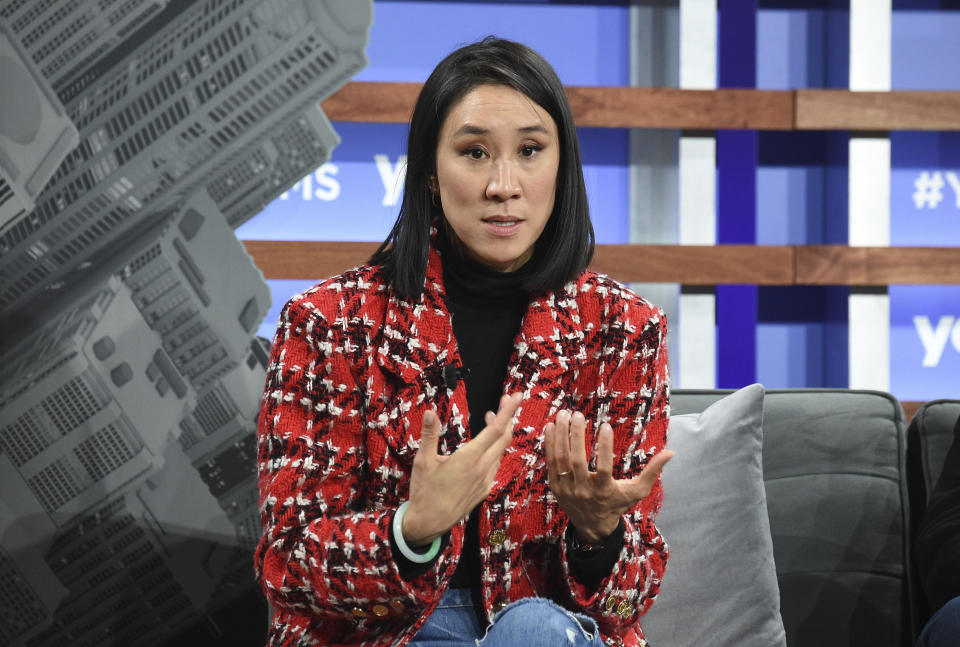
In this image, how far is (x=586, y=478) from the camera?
1.04 m

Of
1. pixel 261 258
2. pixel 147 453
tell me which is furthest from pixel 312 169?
pixel 147 453

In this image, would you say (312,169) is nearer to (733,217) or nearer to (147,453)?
(147,453)

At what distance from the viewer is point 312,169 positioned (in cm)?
217

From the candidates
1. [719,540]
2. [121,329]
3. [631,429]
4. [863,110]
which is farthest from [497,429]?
[863,110]

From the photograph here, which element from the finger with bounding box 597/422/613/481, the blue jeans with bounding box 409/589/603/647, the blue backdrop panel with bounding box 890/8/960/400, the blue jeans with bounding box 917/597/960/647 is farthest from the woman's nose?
the blue backdrop panel with bounding box 890/8/960/400

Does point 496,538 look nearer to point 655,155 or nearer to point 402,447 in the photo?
point 402,447

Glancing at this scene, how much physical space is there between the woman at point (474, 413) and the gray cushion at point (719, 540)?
373mm

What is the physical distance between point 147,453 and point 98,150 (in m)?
0.66

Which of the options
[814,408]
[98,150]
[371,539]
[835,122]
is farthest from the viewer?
[835,122]

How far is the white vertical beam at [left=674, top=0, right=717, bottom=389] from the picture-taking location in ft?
7.57

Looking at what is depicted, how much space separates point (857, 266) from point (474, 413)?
57.1 inches

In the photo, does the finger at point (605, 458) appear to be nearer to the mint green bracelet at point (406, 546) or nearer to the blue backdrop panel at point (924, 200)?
the mint green bracelet at point (406, 546)

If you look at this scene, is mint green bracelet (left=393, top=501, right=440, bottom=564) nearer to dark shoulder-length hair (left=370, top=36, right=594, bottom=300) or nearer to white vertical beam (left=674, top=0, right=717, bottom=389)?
dark shoulder-length hair (left=370, top=36, right=594, bottom=300)

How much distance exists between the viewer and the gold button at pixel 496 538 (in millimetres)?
1133
